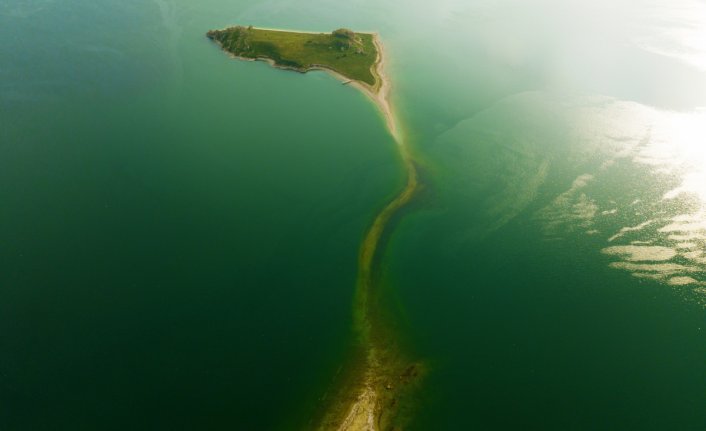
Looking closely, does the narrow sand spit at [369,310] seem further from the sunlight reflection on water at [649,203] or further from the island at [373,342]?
the sunlight reflection on water at [649,203]

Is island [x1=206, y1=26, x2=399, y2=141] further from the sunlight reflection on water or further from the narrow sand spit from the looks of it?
the sunlight reflection on water

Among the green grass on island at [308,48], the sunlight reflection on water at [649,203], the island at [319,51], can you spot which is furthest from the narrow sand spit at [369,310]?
the sunlight reflection on water at [649,203]

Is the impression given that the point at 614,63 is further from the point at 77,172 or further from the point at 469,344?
the point at 77,172

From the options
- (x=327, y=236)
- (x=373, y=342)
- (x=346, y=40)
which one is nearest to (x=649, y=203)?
(x=373, y=342)

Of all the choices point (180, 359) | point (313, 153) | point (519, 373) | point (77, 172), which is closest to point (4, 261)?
point (77, 172)

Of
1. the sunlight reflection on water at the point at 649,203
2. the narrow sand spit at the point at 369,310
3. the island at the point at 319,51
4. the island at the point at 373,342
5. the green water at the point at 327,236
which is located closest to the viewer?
the narrow sand spit at the point at 369,310
